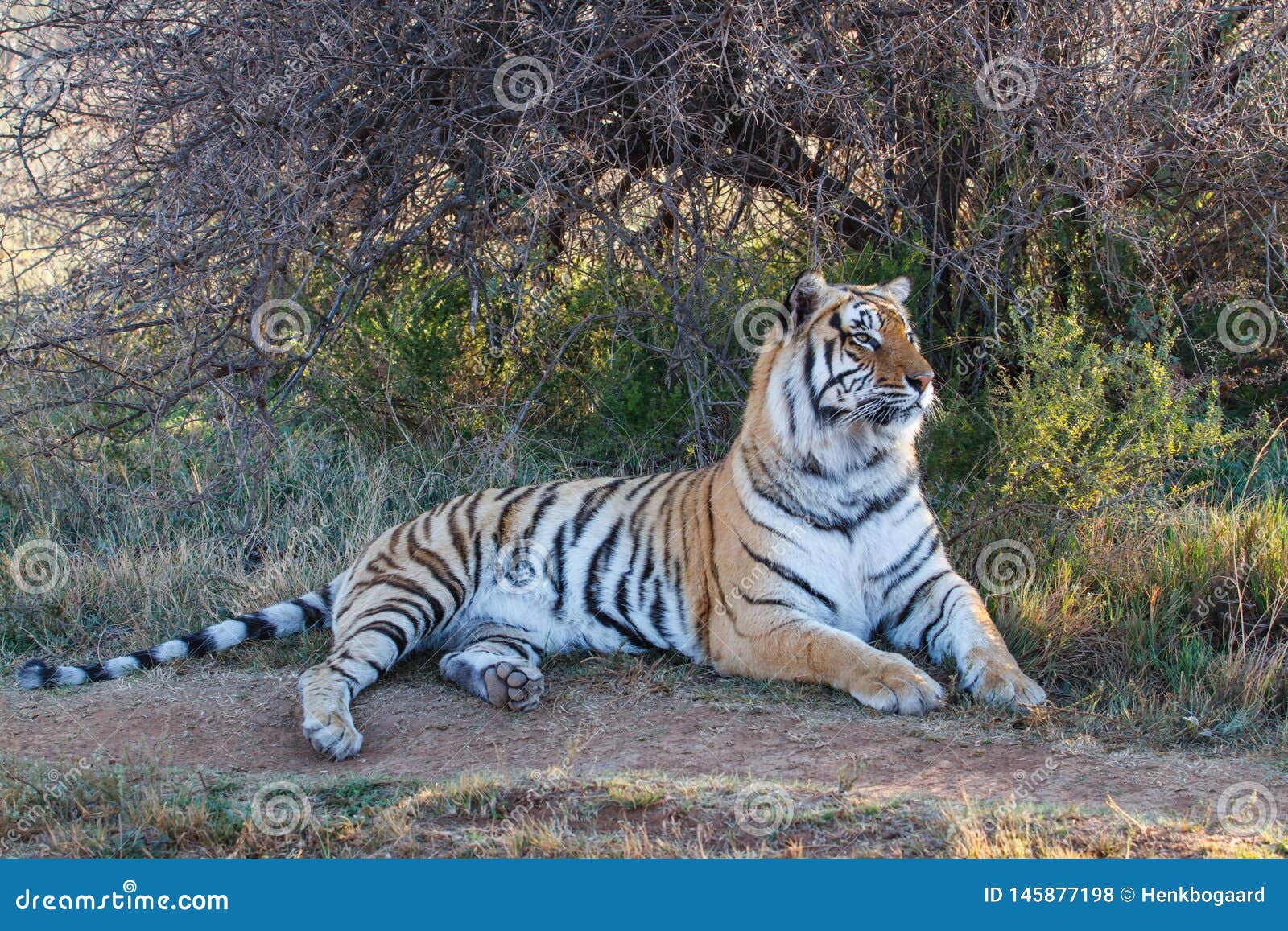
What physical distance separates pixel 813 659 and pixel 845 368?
1.06 m

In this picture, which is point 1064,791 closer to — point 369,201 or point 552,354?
point 552,354

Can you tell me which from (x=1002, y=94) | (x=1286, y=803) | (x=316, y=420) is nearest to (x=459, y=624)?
(x=316, y=420)

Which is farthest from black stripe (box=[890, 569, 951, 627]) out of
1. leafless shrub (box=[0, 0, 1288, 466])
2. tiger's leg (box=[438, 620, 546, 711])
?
leafless shrub (box=[0, 0, 1288, 466])

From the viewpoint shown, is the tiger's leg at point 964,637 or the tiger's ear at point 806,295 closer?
the tiger's leg at point 964,637

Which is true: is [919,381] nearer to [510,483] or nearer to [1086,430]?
[1086,430]

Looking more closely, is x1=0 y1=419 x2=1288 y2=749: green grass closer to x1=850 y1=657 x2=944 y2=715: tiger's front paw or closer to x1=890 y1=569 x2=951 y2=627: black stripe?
x1=850 y1=657 x2=944 y2=715: tiger's front paw

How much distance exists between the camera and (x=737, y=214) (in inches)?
261

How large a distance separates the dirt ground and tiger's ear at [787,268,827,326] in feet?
4.60

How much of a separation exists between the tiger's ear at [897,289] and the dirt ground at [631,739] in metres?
1.59

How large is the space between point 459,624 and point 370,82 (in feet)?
8.60

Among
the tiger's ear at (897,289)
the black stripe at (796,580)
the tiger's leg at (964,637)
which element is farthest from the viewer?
the tiger's ear at (897,289)

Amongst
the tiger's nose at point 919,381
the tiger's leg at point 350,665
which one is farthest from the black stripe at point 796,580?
the tiger's leg at point 350,665

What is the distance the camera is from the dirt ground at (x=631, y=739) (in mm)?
3779

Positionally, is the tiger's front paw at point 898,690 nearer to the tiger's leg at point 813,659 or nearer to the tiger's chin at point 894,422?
the tiger's leg at point 813,659
